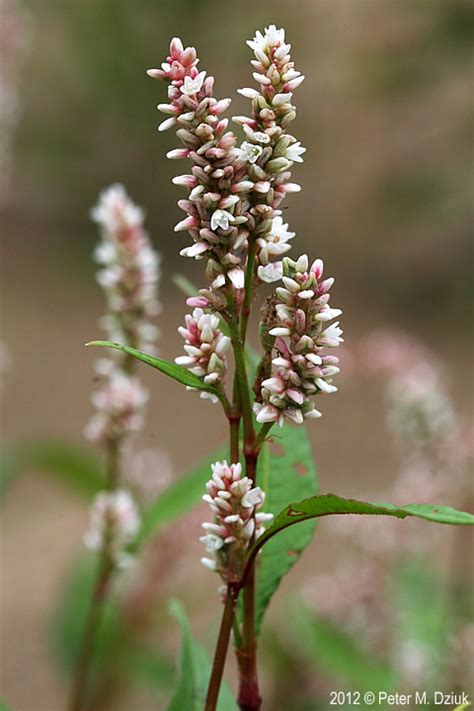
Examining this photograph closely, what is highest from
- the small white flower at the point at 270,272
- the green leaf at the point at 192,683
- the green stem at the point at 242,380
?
the small white flower at the point at 270,272

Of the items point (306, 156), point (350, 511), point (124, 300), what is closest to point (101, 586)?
point (124, 300)

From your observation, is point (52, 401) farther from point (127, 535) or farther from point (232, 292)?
point (232, 292)

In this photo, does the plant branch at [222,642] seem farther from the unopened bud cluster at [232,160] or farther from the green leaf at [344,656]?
the green leaf at [344,656]

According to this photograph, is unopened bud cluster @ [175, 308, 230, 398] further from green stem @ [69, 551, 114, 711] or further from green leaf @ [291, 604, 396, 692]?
green leaf @ [291, 604, 396, 692]

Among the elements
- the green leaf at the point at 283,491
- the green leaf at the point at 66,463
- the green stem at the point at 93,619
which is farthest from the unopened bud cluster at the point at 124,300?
the green leaf at the point at 66,463

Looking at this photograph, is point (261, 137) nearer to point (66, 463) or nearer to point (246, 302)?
point (246, 302)

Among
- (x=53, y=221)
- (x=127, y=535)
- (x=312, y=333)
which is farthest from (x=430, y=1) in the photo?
(x=312, y=333)

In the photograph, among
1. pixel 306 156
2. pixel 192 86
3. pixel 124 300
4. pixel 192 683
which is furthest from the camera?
pixel 306 156

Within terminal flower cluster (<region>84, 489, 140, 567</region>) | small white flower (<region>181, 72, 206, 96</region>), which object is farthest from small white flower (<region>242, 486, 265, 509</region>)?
terminal flower cluster (<region>84, 489, 140, 567</region>)
